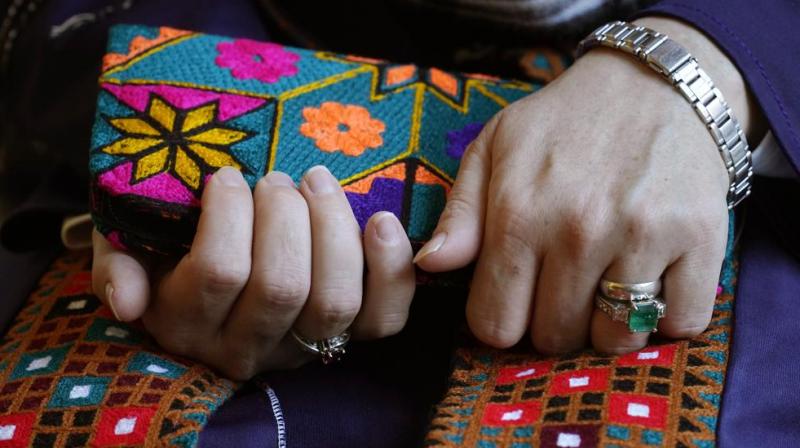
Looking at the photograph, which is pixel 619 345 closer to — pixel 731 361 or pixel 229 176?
pixel 731 361

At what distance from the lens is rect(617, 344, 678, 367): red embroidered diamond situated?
0.48m

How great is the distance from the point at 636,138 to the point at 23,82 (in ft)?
2.11

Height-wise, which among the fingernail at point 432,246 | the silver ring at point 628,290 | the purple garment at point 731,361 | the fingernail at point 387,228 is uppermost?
the fingernail at point 387,228

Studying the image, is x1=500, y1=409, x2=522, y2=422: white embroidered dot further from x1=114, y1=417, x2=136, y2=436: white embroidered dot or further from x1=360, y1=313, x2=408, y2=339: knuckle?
x1=114, y1=417, x2=136, y2=436: white embroidered dot

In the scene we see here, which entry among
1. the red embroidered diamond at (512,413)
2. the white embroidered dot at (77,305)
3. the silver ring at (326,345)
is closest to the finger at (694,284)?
the red embroidered diamond at (512,413)

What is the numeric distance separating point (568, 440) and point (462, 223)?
0.14 m

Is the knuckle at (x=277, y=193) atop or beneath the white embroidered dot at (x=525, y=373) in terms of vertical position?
atop

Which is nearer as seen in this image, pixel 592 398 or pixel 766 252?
pixel 592 398

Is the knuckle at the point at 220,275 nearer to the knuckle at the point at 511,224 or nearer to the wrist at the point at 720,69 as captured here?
the knuckle at the point at 511,224

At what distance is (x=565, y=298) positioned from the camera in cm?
48

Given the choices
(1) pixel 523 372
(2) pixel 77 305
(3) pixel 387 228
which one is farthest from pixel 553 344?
(2) pixel 77 305

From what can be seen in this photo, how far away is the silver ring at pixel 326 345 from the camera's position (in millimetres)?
521

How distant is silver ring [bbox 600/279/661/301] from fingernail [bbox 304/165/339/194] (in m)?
0.17

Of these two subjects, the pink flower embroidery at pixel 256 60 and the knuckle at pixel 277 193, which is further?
the pink flower embroidery at pixel 256 60
